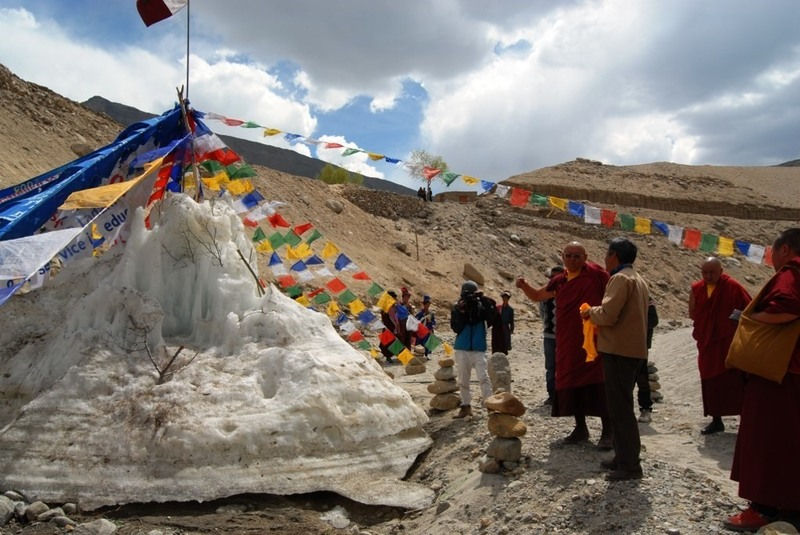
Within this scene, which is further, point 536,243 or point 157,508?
point 536,243

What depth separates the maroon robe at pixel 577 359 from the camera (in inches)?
191

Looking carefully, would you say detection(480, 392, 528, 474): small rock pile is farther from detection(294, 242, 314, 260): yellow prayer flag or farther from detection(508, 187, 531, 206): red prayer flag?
detection(294, 242, 314, 260): yellow prayer flag

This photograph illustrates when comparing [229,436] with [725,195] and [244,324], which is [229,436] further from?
[725,195]

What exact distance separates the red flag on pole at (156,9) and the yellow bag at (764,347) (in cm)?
674

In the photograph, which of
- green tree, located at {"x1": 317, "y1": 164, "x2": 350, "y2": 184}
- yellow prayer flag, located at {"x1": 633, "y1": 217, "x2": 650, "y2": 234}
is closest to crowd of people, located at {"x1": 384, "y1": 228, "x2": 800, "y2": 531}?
yellow prayer flag, located at {"x1": 633, "y1": 217, "x2": 650, "y2": 234}

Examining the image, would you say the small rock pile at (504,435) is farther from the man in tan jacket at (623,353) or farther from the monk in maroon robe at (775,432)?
the monk in maroon robe at (775,432)

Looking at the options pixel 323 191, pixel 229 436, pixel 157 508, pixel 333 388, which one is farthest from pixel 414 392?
pixel 323 191

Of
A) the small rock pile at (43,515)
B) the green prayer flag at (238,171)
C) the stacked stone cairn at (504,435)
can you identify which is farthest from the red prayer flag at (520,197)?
the small rock pile at (43,515)

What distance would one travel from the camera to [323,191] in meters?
23.6

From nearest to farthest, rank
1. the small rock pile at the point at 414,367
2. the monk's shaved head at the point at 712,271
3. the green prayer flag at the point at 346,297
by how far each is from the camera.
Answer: the monk's shaved head at the point at 712,271, the green prayer flag at the point at 346,297, the small rock pile at the point at 414,367

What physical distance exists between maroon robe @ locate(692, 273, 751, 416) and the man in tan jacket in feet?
6.83

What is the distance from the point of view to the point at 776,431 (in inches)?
130

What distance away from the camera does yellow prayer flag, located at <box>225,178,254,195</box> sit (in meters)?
7.95

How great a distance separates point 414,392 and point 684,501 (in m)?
4.49
